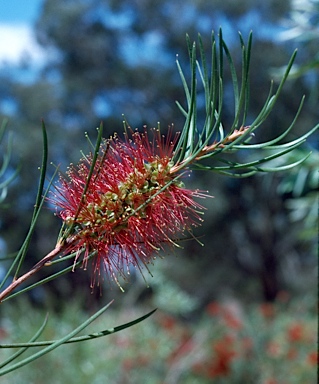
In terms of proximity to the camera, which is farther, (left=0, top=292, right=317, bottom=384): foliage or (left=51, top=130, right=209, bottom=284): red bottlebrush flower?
(left=0, top=292, right=317, bottom=384): foliage

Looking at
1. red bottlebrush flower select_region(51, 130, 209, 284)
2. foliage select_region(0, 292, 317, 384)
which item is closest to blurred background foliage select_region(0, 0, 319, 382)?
foliage select_region(0, 292, 317, 384)

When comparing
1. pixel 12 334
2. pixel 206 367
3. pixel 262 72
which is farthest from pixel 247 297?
pixel 12 334

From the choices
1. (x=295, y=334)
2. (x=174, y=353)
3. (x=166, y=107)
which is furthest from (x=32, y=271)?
(x=166, y=107)

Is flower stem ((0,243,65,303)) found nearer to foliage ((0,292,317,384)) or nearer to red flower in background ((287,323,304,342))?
foliage ((0,292,317,384))

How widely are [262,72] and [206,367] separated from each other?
6579 mm

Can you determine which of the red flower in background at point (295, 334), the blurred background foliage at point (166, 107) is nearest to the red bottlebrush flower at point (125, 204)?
the red flower in background at point (295, 334)

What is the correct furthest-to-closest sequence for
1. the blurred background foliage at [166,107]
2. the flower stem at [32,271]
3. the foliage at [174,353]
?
the blurred background foliage at [166,107] < the foliage at [174,353] < the flower stem at [32,271]

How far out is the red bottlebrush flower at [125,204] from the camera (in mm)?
342

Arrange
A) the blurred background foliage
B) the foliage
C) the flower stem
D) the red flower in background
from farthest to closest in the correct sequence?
1. the blurred background foliage
2. the red flower in background
3. the foliage
4. the flower stem

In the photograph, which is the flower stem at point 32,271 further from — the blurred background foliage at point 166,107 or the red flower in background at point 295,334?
the blurred background foliage at point 166,107

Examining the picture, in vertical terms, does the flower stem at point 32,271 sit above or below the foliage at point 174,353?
above

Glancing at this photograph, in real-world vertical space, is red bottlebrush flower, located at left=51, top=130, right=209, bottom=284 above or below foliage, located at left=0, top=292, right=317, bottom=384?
above

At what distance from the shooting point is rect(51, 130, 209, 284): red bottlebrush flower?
34cm

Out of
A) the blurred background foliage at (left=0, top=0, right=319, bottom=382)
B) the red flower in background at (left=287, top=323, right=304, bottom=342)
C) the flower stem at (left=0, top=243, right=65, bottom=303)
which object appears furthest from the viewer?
the blurred background foliage at (left=0, top=0, right=319, bottom=382)
